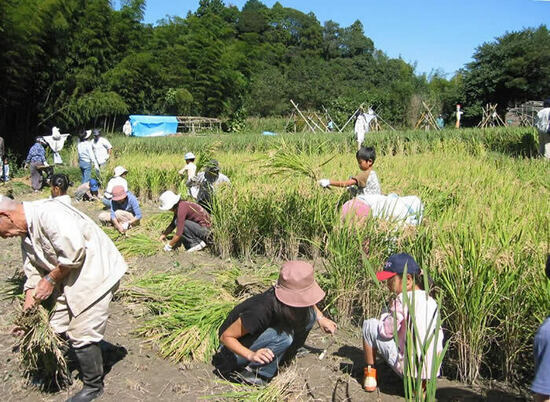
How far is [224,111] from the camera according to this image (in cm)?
2780

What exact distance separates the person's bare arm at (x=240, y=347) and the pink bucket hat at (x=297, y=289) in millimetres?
268

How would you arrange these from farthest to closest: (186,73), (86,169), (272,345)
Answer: (186,73), (86,169), (272,345)

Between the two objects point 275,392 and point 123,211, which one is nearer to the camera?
point 275,392

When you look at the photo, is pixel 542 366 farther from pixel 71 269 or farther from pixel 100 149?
pixel 100 149

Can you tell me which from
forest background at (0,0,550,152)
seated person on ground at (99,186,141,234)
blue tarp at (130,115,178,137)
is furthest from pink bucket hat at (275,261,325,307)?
blue tarp at (130,115,178,137)

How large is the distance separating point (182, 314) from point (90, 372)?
2.45ft

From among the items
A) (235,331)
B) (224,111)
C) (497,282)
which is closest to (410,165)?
(497,282)

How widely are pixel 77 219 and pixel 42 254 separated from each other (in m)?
0.26

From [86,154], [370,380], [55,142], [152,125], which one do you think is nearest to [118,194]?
[86,154]

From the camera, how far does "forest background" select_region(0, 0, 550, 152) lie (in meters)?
14.2

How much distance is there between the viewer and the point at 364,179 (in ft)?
13.9

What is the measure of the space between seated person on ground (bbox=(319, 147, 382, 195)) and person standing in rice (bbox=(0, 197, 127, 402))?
84.1 inches

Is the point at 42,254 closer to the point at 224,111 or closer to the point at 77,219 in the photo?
the point at 77,219

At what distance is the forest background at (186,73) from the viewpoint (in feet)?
46.6
